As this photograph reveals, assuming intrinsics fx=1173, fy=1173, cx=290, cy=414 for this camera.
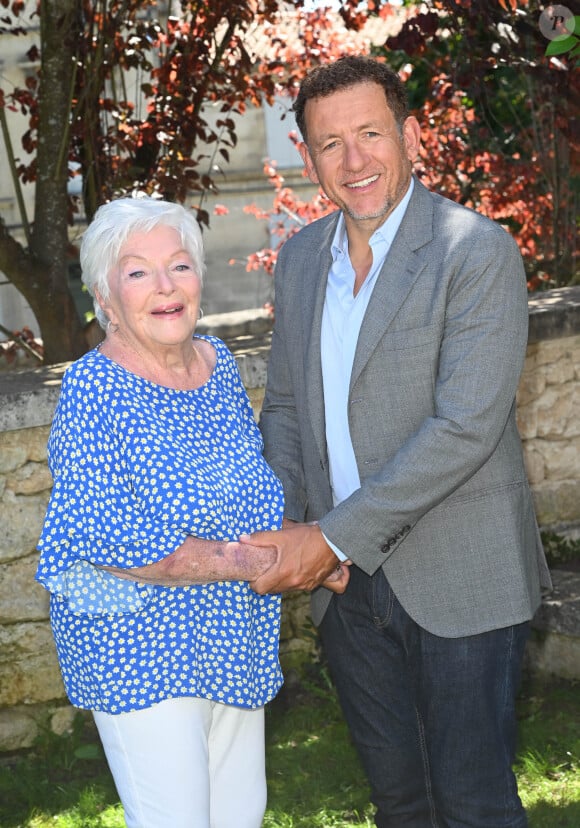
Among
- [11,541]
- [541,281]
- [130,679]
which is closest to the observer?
[130,679]

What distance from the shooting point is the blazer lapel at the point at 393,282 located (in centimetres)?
281

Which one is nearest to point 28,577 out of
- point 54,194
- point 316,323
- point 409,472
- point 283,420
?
point 283,420

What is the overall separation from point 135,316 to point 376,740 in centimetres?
128

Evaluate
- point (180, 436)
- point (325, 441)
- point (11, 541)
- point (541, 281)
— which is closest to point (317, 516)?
point (325, 441)

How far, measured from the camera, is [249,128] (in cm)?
2192

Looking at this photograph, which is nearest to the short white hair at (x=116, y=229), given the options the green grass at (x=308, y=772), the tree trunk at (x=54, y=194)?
the green grass at (x=308, y=772)

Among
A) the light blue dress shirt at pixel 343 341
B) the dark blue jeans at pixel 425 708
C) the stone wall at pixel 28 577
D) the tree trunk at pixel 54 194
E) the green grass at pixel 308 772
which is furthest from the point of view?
the tree trunk at pixel 54 194

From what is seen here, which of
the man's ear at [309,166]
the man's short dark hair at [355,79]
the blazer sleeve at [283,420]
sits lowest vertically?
the blazer sleeve at [283,420]

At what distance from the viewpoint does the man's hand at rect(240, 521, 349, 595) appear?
2.72 metres

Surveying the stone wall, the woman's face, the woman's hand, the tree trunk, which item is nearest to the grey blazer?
the woman's hand

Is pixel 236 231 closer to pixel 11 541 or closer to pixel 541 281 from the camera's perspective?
pixel 541 281

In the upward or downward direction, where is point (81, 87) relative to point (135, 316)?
upward

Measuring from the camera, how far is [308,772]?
4.39 meters

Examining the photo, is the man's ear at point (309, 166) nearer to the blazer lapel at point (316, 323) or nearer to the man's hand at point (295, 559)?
the blazer lapel at point (316, 323)
